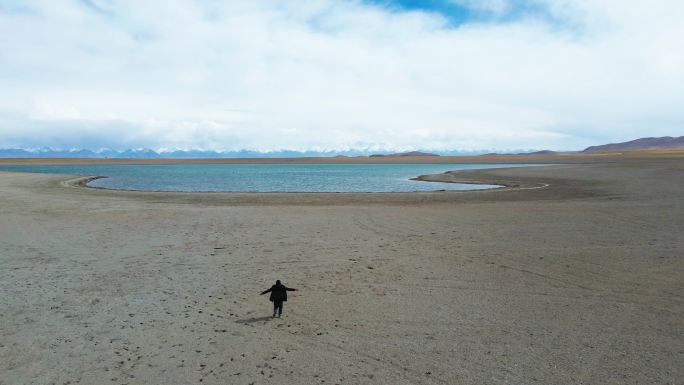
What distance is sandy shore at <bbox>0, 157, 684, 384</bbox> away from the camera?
21.7 feet

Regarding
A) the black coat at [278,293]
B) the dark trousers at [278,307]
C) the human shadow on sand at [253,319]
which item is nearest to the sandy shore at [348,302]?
the human shadow on sand at [253,319]

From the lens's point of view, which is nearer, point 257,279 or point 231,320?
point 231,320

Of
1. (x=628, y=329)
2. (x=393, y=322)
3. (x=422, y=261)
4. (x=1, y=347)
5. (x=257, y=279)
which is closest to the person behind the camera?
(x=1, y=347)

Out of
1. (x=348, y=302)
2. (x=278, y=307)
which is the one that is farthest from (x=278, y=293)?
(x=348, y=302)

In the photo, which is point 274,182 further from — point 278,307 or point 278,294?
point 278,294

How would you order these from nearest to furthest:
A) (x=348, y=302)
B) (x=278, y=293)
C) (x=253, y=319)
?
1. (x=278, y=293)
2. (x=253, y=319)
3. (x=348, y=302)

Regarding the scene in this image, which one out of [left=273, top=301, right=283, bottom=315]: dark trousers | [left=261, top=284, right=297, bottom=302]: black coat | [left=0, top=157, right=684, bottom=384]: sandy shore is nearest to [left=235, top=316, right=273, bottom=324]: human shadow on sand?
[left=0, top=157, right=684, bottom=384]: sandy shore

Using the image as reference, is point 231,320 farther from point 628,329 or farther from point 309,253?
point 628,329

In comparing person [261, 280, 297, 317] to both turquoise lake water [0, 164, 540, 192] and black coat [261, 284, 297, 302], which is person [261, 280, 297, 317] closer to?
black coat [261, 284, 297, 302]

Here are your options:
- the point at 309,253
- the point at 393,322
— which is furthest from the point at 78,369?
→ the point at 309,253

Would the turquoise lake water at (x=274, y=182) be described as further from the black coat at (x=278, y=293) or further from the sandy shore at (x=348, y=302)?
the black coat at (x=278, y=293)

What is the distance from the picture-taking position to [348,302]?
30.9ft

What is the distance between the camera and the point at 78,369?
6590mm

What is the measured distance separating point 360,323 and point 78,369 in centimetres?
449
